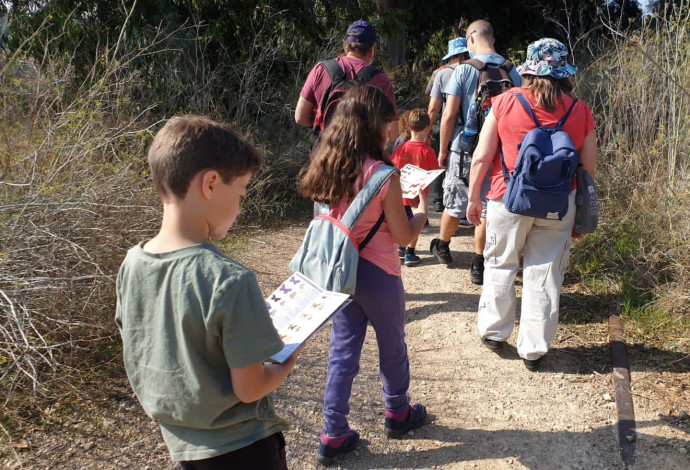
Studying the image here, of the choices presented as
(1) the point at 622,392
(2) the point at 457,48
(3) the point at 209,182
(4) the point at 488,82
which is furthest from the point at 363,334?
(2) the point at 457,48


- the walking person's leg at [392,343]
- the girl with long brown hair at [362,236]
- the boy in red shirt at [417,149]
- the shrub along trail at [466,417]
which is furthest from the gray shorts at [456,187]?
the walking person's leg at [392,343]

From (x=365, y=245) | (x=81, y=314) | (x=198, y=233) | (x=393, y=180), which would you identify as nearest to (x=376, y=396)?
(x=365, y=245)

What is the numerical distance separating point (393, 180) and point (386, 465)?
140cm

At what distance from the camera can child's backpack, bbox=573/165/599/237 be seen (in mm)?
3281

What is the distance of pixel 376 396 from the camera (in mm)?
3412

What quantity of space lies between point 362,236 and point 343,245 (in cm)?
13

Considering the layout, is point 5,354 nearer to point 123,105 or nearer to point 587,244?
point 123,105

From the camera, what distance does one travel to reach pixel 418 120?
4723mm

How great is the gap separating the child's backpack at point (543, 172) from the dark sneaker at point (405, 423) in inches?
48.3

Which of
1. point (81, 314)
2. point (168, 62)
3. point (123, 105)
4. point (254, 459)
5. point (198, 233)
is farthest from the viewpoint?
point (168, 62)

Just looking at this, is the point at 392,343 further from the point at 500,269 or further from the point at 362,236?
the point at 500,269

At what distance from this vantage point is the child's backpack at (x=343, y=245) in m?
2.48

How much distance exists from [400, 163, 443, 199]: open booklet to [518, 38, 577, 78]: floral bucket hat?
80cm

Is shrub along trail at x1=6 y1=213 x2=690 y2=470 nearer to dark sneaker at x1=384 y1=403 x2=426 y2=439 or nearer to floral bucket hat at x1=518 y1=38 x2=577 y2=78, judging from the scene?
dark sneaker at x1=384 y1=403 x2=426 y2=439
